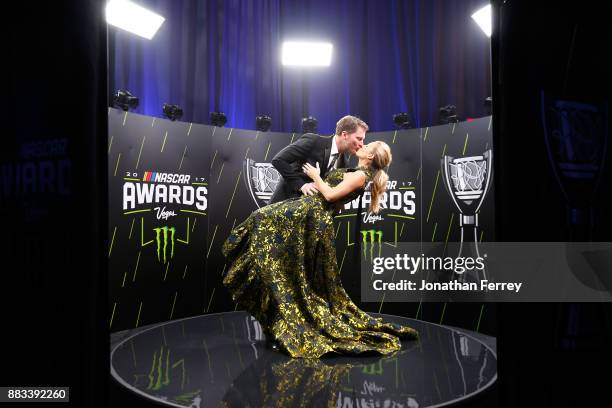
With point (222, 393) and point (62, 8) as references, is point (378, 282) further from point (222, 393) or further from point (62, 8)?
point (62, 8)

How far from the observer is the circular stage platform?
6.31 ft

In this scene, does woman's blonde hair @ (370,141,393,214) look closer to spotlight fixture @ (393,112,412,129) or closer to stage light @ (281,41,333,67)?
spotlight fixture @ (393,112,412,129)

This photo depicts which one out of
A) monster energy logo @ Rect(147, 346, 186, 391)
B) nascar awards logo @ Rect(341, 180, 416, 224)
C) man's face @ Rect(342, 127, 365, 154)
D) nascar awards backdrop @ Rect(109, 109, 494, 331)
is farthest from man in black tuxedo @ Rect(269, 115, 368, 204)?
monster energy logo @ Rect(147, 346, 186, 391)

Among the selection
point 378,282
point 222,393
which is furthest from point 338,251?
point 222,393

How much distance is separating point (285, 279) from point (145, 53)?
281 cm

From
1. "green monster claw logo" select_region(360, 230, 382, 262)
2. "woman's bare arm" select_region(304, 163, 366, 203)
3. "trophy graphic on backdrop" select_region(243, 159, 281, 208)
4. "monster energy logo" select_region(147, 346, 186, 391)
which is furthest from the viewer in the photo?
"trophy graphic on backdrop" select_region(243, 159, 281, 208)

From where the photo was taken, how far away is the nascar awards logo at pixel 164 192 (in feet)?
11.7

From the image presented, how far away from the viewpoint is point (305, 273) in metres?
2.83

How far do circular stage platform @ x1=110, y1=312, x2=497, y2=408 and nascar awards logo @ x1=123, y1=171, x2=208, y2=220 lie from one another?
1.11m

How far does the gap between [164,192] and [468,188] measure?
2.70m

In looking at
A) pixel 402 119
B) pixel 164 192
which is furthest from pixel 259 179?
pixel 402 119

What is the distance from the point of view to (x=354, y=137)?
2.94 m

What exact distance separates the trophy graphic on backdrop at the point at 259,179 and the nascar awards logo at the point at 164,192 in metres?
0.45

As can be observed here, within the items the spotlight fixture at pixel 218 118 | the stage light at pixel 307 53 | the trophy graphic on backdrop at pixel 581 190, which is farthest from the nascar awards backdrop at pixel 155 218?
the trophy graphic on backdrop at pixel 581 190
